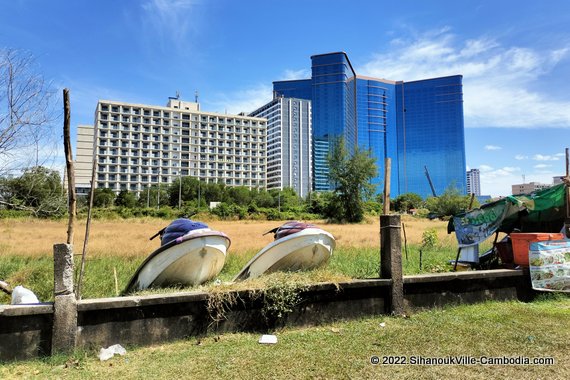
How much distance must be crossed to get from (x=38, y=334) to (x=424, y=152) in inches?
4603

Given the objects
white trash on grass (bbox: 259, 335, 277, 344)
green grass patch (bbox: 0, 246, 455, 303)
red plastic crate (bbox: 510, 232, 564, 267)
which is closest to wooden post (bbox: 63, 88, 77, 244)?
green grass patch (bbox: 0, 246, 455, 303)

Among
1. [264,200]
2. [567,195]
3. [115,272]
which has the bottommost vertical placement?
[115,272]

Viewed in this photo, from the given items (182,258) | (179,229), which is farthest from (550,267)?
(179,229)

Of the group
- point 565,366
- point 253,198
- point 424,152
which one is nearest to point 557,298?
point 565,366

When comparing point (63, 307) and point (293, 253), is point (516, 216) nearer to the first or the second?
point (293, 253)

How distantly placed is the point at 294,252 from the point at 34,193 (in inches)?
214

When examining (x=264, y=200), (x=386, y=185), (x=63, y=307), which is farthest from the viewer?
(x=264, y=200)

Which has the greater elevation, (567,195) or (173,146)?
(173,146)

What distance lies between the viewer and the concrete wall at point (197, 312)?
3955mm

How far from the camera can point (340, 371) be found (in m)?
3.68

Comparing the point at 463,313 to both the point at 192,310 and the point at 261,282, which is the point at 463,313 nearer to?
the point at 261,282

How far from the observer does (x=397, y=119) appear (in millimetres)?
115062

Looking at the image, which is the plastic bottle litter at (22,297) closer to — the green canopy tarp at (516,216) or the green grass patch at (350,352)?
the green grass patch at (350,352)

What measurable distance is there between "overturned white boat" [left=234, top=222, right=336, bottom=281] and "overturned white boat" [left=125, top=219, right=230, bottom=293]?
2.46 feet
